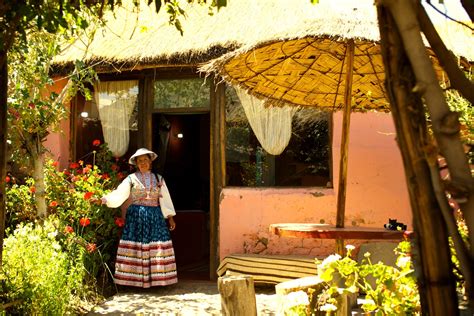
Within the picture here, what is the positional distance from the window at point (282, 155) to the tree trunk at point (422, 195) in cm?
566

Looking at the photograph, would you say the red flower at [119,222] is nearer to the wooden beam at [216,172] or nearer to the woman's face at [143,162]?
the woman's face at [143,162]

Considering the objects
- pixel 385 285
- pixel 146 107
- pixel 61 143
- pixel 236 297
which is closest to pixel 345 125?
pixel 236 297

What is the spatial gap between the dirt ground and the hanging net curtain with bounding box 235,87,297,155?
5.51 feet

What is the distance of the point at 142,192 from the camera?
22.1ft

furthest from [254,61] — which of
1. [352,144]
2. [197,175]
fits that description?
[197,175]

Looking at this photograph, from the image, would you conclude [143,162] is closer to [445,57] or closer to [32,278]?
[32,278]

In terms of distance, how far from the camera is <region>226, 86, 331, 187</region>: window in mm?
7070

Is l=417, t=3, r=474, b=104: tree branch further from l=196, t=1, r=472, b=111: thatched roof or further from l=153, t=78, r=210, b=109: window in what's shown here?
l=153, t=78, r=210, b=109: window

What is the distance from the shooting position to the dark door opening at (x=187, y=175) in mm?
9063

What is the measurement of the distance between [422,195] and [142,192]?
563 cm

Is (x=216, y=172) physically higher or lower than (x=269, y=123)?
lower

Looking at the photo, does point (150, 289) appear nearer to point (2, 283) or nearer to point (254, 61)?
point (2, 283)

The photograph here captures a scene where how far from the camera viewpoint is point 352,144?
6.92 meters

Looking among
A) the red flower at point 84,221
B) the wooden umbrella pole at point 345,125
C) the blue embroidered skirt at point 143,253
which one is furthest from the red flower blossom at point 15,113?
the wooden umbrella pole at point 345,125
